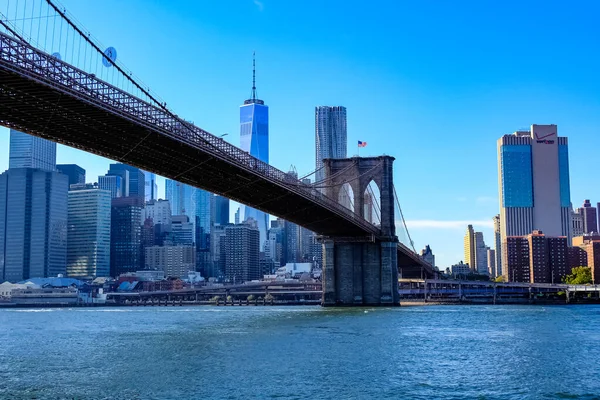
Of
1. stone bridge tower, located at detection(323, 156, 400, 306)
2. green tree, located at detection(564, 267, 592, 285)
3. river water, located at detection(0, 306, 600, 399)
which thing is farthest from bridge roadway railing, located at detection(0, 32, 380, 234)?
green tree, located at detection(564, 267, 592, 285)

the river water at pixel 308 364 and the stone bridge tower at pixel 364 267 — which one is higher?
the stone bridge tower at pixel 364 267

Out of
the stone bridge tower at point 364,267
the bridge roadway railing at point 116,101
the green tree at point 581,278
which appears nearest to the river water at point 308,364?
the bridge roadway railing at point 116,101

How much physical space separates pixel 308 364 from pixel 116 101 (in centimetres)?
1636

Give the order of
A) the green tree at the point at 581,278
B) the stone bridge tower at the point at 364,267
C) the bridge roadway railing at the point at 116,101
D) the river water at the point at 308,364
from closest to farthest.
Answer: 1. the river water at the point at 308,364
2. the bridge roadway railing at the point at 116,101
3. the stone bridge tower at the point at 364,267
4. the green tree at the point at 581,278

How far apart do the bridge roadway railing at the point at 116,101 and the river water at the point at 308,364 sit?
11.0m

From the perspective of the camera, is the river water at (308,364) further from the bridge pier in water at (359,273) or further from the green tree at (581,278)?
the green tree at (581,278)

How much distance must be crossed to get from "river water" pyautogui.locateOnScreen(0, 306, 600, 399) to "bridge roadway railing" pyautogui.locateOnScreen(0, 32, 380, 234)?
11.0m

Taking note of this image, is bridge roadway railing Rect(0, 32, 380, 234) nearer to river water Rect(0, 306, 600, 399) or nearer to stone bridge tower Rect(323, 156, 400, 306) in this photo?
river water Rect(0, 306, 600, 399)

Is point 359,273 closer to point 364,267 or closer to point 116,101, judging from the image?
point 364,267

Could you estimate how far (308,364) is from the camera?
2961cm

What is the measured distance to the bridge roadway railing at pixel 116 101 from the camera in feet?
105

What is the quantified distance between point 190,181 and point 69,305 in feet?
380

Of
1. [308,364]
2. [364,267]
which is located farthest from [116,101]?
[364,267]

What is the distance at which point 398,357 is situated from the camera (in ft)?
105
